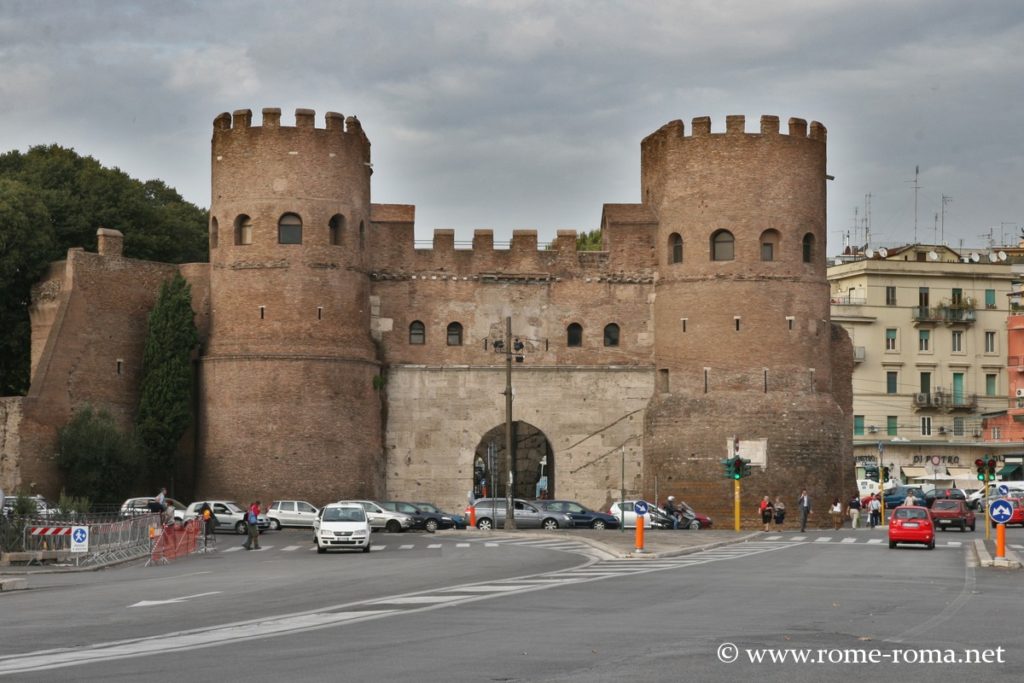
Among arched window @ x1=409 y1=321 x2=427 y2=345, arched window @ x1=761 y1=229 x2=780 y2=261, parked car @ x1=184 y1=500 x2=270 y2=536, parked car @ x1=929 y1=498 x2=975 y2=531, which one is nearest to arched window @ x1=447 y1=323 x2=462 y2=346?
arched window @ x1=409 y1=321 x2=427 y2=345

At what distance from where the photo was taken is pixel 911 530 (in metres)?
41.3

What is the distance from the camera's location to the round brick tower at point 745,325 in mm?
57969

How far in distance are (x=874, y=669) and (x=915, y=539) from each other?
2680 cm

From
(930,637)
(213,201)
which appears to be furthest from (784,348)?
(930,637)

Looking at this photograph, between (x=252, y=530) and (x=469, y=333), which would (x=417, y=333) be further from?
(x=252, y=530)

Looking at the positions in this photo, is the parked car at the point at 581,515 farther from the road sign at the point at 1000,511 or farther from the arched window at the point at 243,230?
the road sign at the point at 1000,511

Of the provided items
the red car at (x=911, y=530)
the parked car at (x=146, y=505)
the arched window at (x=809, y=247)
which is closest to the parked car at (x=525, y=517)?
the parked car at (x=146, y=505)

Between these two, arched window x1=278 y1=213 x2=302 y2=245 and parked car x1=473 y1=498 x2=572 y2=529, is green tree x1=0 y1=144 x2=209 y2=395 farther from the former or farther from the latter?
parked car x1=473 y1=498 x2=572 y2=529

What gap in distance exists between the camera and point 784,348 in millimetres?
58781

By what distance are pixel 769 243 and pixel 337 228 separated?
15.8m

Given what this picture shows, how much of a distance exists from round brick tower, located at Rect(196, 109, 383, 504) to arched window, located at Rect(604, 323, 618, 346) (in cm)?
916

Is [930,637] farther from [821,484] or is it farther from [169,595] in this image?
Result: [821,484]

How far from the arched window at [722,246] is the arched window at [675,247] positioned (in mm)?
1296

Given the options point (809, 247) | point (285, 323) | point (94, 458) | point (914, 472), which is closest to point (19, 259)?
point (94, 458)
